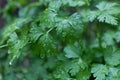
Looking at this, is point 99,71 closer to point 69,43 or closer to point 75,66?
point 75,66

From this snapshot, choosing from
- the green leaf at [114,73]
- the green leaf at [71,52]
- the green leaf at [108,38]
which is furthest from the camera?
the green leaf at [108,38]

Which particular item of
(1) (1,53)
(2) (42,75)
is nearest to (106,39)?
(2) (42,75)

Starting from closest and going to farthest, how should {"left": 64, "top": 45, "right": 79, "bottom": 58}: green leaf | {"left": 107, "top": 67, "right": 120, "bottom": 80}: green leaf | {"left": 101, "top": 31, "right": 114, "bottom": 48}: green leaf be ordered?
{"left": 107, "top": 67, "right": 120, "bottom": 80}: green leaf < {"left": 64, "top": 45, "right": 79, "bottom": 58}: green leaf < {"left": 101, "top": 31, "right": 114, "bottom": 48}: green leaf

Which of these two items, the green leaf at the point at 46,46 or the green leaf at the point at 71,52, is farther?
the green leaf at the point at 71,52

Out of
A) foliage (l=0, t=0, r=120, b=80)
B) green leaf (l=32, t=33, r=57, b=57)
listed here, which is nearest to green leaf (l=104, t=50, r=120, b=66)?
foliage (l=0, t=0, r=120, b=80)

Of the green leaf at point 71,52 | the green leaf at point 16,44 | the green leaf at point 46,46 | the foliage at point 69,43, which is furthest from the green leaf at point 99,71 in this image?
the green leaf at point 16,44

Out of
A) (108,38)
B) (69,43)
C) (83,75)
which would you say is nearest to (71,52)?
(69,43)

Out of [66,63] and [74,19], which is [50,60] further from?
[74,19]

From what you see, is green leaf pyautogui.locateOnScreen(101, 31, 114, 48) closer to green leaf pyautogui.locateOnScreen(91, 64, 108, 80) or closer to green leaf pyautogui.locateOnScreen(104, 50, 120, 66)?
green leaf pyautogui.locateOnScreen(104, 50, 120, 66)

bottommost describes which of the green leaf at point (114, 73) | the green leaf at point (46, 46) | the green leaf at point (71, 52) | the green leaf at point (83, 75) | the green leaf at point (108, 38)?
the green leaf at point (108, 38)

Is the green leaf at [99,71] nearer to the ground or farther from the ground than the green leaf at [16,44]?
nearer to the ground

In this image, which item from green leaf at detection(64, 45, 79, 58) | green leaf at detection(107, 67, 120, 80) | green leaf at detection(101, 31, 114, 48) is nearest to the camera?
green leaf at detection(107, 67, 120, 80)

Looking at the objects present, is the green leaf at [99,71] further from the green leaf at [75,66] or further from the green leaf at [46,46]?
the green leaf at [46,46]

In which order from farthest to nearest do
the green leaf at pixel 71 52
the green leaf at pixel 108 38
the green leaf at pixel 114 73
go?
the green leaf at pixel 108 38, the green leaf at pixel 71 52, the green leaf at pixel 114 73
